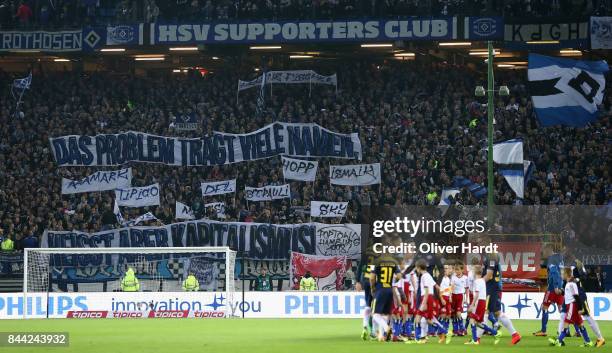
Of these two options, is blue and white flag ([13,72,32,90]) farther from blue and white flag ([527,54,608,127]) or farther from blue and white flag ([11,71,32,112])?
blue and white flag ([527,54,608,127])

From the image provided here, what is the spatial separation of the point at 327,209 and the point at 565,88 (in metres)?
11.0

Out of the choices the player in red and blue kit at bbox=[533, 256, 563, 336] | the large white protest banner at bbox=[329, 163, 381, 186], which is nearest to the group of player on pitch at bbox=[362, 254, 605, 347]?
the player in red and blue kit at bbox=[533, 256, 563, 336]

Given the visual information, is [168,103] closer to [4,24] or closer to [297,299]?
[4,24]

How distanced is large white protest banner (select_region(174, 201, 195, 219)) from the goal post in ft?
15.5

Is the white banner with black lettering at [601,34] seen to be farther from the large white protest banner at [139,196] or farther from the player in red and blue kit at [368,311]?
the player in red and blue kit at [368,311]

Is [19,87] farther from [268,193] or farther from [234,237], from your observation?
[234,237]

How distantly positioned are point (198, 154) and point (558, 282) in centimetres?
2438

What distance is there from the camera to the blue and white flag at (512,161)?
41250mm

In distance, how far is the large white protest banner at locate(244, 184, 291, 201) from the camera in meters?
46.8

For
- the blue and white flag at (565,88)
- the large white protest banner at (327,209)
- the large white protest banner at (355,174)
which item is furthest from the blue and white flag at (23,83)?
the blue and white flag at (565,88)

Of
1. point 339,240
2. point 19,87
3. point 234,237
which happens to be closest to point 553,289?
point 339,240

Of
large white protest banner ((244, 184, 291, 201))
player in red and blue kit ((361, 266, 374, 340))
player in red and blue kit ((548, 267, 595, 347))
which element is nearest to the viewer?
player in red and blue kit ((548, 267, 595, 347))

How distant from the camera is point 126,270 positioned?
41.9 m

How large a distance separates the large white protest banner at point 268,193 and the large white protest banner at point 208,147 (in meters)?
2.38
